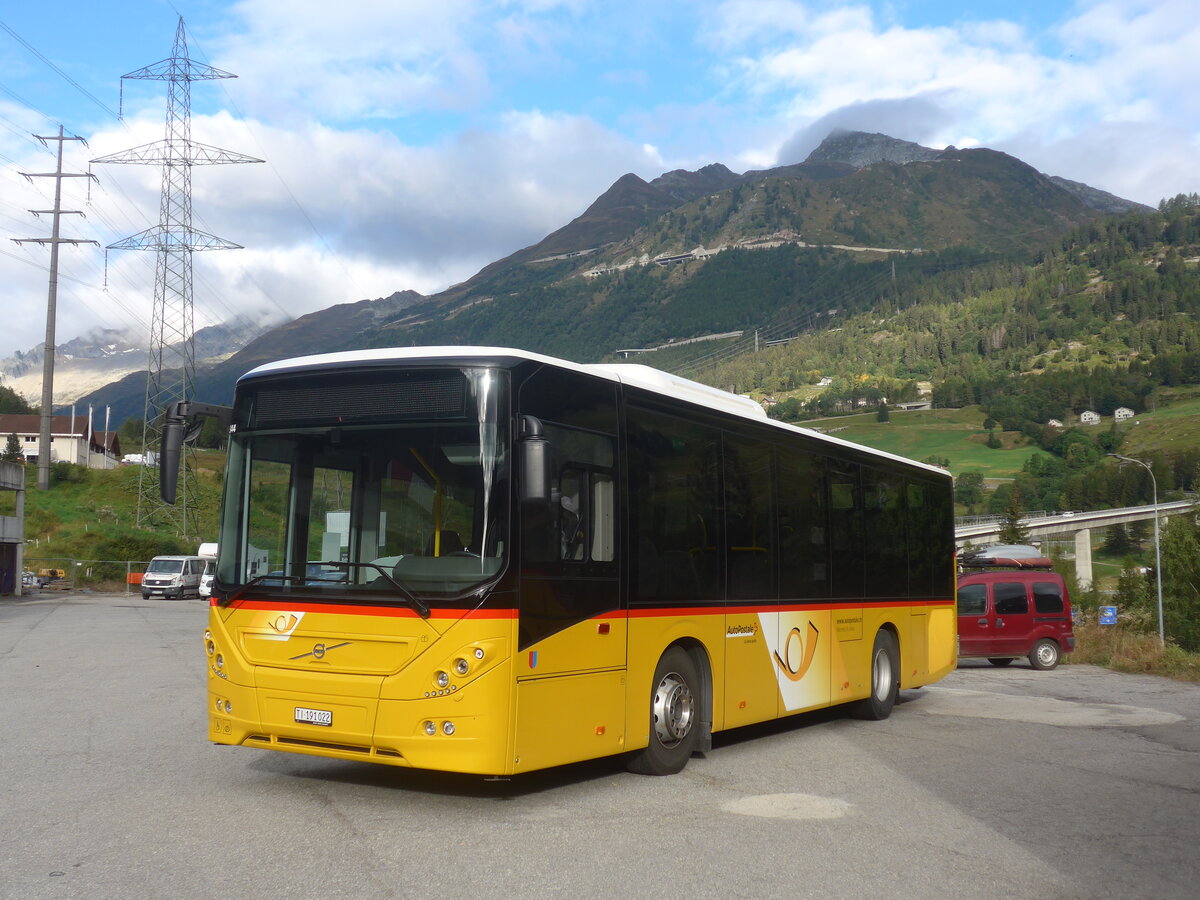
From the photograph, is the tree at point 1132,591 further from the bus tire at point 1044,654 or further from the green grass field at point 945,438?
the bus tire at point 1044,654

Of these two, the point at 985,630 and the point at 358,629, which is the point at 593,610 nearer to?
the point at 358,629

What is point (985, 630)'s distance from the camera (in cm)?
2634

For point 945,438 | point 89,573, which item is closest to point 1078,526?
point 945,438

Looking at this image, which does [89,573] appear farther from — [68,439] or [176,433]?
[68,439]

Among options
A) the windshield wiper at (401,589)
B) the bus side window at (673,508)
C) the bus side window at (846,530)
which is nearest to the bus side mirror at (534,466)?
the windshield wiper at (401,589)

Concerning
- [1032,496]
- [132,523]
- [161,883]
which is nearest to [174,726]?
[161,883]

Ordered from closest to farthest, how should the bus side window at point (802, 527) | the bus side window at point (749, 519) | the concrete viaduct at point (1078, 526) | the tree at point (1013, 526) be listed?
1. the bus side window at point (749, 519)
2. the bus side window at point (802, 527)
3. the tree at point (1013, 526)
4. the concrete viaduct at point (1078, 526)

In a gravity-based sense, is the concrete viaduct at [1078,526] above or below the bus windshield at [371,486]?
above

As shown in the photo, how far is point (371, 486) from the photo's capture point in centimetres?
771

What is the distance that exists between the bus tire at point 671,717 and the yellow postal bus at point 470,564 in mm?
21

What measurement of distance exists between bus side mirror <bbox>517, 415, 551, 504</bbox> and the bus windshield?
1.03ft

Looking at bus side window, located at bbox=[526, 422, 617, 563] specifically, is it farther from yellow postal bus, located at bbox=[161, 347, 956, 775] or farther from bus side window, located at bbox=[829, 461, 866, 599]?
bus side window, located at bbox=[829, 461, 866, 599]

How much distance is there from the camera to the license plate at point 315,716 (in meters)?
7.35

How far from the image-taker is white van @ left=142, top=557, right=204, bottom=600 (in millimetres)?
52500
